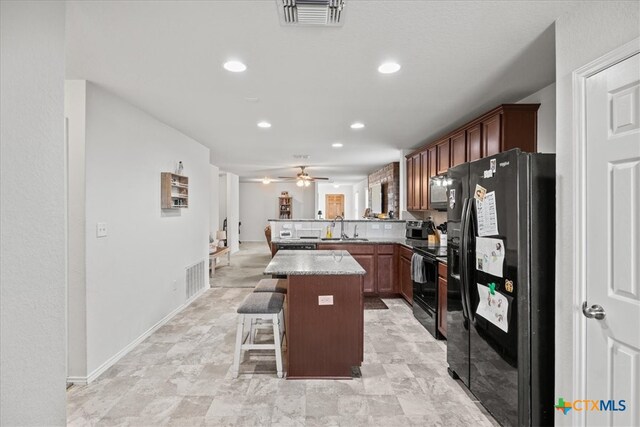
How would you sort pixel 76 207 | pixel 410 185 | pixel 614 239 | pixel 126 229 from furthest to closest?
pixel 410 185 < pixel 126 229 < pixel 76 207 < pixel 614 239

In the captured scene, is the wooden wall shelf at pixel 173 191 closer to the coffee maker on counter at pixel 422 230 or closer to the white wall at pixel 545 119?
the coffee maker on counter at pixel 422 230

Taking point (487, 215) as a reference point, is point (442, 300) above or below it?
below

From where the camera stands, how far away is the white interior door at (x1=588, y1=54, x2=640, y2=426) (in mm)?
1353

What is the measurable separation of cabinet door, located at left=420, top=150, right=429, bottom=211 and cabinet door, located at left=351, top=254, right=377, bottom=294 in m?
1.15

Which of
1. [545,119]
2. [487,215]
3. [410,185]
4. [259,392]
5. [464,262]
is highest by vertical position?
[545,119]

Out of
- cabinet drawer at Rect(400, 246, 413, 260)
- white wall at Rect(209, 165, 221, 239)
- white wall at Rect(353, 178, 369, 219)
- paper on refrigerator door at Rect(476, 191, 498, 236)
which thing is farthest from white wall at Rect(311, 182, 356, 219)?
paper on refrigerator door at Rect(476, 191, 498, 236)

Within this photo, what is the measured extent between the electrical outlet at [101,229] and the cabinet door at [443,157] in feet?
12.5

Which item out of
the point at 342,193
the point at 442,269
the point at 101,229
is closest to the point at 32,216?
the point at 101,229

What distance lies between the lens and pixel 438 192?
412cm

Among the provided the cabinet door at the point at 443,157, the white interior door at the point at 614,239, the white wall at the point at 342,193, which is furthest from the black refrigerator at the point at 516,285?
the white wall at the point at 342,193

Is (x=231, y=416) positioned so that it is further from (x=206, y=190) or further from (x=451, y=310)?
(x=206, y=190)

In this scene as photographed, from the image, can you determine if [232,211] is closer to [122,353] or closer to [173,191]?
[173,191]

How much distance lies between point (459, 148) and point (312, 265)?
237 centimetres

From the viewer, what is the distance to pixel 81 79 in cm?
254
